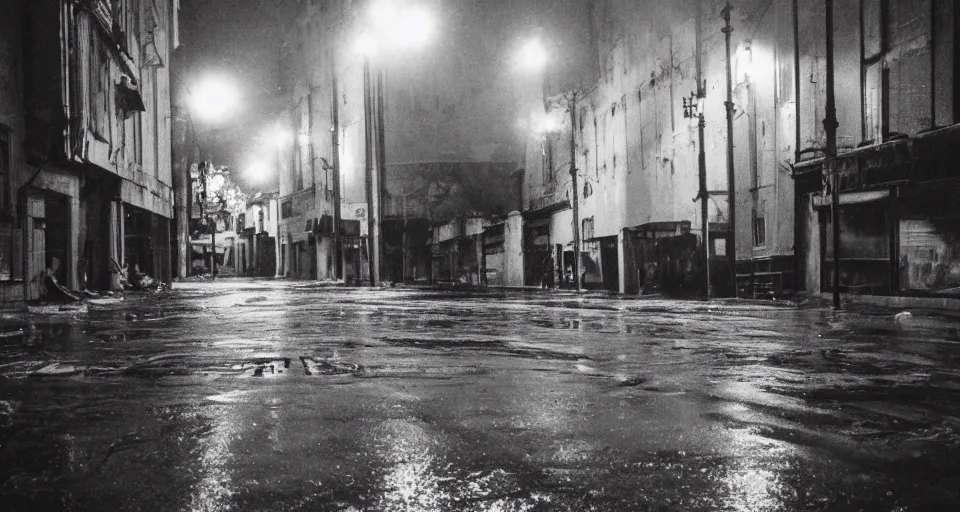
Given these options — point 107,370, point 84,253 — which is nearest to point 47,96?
point 84,253

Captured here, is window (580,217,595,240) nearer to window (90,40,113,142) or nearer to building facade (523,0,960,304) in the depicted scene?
building facade (523,0,960,304)

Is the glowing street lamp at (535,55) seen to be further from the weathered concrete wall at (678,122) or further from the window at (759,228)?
the window at (759,228)

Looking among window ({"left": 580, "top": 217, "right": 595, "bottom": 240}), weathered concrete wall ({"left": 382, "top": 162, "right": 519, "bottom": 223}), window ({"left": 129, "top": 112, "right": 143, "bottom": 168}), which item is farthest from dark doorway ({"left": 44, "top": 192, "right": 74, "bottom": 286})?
weathered concrete wall ({"left": 382, "top": 162, "right": 519, "bottom": 223})

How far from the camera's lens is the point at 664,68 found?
31859 mm

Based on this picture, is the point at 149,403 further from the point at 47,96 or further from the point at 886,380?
the point at 47,96

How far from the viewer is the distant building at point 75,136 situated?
59.8 feet

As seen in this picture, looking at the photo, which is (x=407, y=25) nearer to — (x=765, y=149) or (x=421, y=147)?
(x=421, y=147)

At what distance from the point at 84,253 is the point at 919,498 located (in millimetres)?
26098

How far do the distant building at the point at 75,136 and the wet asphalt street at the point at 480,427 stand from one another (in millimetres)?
12355

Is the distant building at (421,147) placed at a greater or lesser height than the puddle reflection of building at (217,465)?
greater

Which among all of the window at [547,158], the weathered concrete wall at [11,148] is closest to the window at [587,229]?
the window at [547,158]

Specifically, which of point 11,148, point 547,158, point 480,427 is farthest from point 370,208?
point 480,427

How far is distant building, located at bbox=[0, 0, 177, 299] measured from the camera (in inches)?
718

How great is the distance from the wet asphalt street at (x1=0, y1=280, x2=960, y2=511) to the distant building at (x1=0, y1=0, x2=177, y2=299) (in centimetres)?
1235
